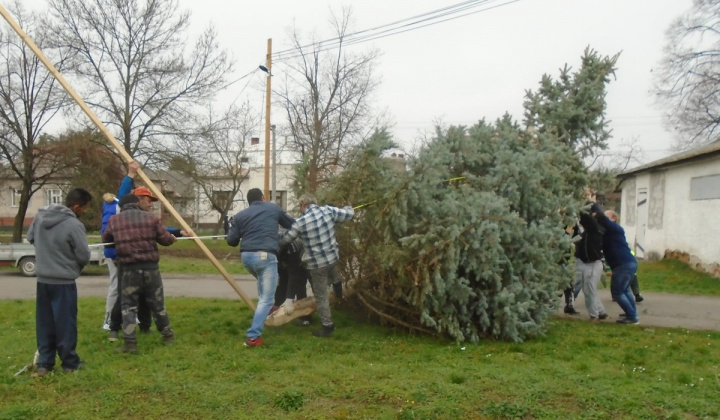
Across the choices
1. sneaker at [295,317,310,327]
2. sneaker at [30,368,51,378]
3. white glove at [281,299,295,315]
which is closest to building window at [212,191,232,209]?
sneaker at [295,317,310,327]

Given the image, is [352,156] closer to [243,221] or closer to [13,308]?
[243,221]

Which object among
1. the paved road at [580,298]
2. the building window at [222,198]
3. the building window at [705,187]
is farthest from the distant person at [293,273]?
Result: the building window at [222,198]

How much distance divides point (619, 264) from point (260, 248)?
513 centimetres

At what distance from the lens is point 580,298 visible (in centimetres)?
1094

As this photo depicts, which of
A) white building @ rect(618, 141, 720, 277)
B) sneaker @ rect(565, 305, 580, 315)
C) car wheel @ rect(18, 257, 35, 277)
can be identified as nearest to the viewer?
sneaker @ rect(565, 305, 580, 315)

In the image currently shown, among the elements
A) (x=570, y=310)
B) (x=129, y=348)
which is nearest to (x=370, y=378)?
(x=129, y=348)

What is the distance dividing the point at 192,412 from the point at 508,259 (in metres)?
3.89

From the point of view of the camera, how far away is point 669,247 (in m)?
15.9

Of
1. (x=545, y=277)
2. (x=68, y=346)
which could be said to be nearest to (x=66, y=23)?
(x=68, y=346)

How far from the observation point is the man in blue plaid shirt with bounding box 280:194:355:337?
6770mm

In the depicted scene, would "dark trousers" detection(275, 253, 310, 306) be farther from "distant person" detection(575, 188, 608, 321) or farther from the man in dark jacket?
"distant person" detection(575, 188, 608, 321)

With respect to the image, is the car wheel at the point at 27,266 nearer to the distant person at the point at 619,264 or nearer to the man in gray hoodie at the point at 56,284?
the man in gray hoodie at the point at 56,284

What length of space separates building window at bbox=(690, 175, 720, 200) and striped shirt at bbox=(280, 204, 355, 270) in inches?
434

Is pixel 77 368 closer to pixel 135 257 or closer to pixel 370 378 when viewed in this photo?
pixel 135 257
